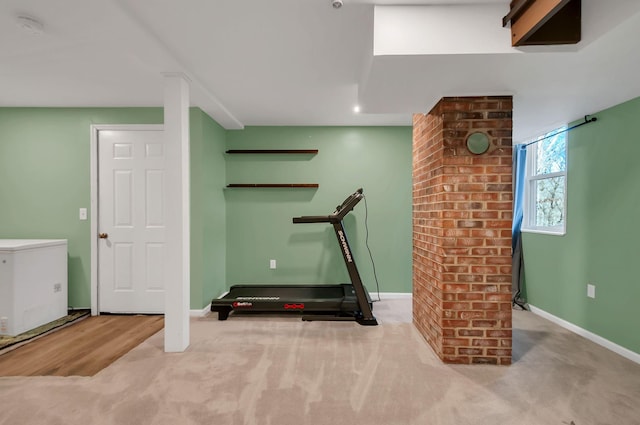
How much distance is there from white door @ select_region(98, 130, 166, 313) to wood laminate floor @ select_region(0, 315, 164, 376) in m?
0.27

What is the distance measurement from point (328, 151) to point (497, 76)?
2.32 metres

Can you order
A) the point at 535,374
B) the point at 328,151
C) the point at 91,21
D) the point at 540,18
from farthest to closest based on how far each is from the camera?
the point at 328,151
the point at 535,374
the point at 91,21
the point at 540,18

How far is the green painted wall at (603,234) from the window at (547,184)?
205 millimetres

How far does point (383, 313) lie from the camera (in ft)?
11.3

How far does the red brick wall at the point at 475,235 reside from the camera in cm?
229

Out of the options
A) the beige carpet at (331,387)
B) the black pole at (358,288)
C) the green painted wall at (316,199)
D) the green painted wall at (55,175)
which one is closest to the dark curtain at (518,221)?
the beige carpet at (331,387)

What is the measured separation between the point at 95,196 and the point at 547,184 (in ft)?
17.7

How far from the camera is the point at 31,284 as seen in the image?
9.50ft

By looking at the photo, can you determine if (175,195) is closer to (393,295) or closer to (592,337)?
(393,295)

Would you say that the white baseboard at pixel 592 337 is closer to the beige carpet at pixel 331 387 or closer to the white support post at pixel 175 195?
the beige carpet at pixel 331 387

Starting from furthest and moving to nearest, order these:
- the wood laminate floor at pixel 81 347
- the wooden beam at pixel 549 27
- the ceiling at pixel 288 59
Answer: the wood laminate floor at pixel 81 347, the ceiling at pixel 288 59, the wooden beam at pixel 549 27

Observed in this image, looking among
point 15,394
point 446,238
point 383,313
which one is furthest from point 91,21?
point 383,313

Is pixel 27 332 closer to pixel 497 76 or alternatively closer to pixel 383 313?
pixel 383 313

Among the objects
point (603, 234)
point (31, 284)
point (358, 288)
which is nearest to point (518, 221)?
point (603, 234)
